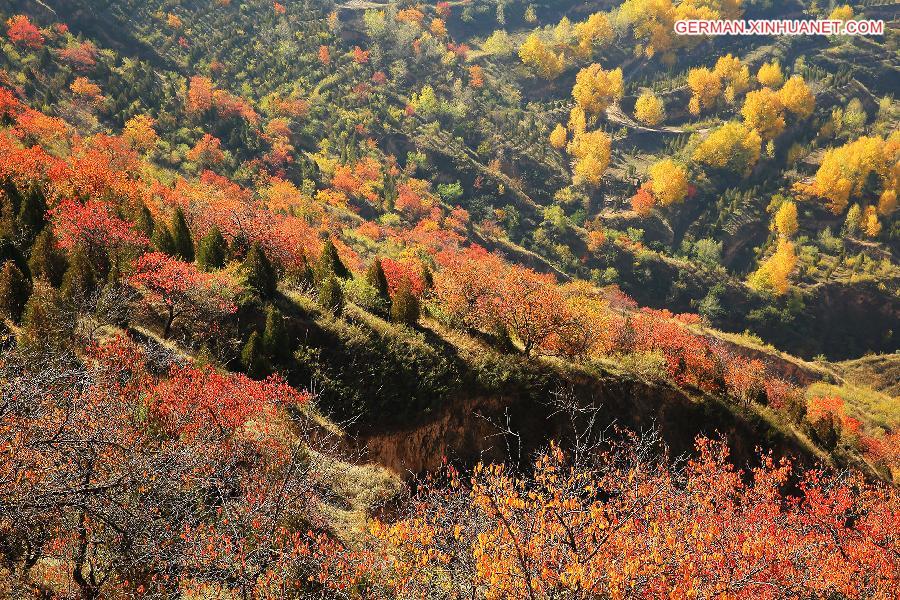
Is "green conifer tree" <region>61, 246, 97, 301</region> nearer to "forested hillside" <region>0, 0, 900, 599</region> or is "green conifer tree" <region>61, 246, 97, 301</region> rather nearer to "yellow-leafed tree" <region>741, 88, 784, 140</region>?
"forested hillside" <region>0, 0, 900, 599</region>

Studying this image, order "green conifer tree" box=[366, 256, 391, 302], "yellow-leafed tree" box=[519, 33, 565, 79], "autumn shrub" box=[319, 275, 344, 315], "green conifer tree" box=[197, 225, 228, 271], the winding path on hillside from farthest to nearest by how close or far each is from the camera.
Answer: "yellow-leafed tree" box=[519, 33, 565, 79]
the winding path on hillside
"green conifer tree" box=[366, 256, 391, 302]
"green conifer tree" box=[197, 225, 228, 271]
"autumn shrub" box=[319, 275, 344, 315]

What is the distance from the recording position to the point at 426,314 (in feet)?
130

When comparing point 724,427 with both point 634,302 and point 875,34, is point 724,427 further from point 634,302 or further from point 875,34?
point 875,34

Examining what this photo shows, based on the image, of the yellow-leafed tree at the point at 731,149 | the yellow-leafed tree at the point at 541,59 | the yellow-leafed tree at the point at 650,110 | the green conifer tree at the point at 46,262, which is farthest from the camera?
the yellow-leafed tree at the point at 541,59

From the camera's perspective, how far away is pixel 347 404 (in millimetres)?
31516

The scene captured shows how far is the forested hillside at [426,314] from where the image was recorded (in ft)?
54.7

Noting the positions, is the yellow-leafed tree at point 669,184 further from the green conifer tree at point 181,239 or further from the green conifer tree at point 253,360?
the green conifer tree at point 253,360

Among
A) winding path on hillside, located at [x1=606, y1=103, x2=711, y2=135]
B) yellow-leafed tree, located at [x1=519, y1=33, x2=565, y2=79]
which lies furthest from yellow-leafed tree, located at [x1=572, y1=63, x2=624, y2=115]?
yellow-leafed tree, located at [x1=519, y1=33, x2=565, y2=79]

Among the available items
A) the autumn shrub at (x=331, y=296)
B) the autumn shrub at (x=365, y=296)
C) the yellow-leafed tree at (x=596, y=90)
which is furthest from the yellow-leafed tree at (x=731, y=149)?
the autumn shrub at (x=331, y=296)

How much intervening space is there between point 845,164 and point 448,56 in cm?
9565

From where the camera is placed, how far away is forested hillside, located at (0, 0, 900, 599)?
16672 millimetres

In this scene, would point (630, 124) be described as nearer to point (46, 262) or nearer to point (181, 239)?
point (181, 239)

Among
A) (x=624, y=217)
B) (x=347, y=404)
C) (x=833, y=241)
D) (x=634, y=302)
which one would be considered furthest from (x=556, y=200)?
(x=347, y=404)

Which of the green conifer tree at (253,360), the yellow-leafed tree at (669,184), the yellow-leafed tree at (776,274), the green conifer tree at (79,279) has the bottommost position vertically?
the yellow-leafed tree at (776,274)
